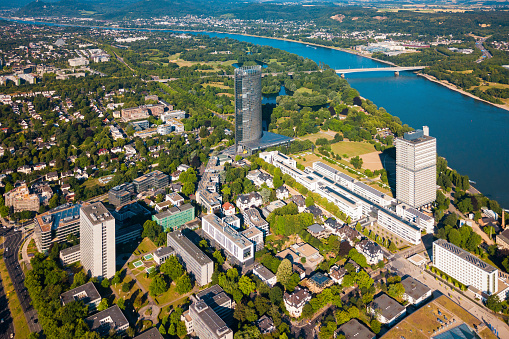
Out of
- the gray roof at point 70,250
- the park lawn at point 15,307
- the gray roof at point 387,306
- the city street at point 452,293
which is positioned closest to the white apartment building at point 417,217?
the city street at point 452,293

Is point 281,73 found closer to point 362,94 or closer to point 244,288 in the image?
point 362,94

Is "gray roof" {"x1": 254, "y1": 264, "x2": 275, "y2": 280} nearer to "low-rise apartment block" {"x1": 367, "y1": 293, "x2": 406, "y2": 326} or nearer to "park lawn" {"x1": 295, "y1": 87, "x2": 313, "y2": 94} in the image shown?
"low-rise apartment block" {"x1": 367, "y1": 293, "x2": 406, "y2": 326}

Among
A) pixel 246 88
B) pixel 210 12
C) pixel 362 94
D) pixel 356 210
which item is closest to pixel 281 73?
pixel 362 94

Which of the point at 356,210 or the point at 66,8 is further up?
the point at 66,8

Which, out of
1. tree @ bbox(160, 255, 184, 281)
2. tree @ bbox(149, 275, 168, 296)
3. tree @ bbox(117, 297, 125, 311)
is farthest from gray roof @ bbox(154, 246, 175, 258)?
tree @ bbox(117, 297, 125, 311)

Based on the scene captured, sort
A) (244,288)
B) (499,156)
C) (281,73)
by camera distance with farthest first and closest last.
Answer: (281,73)
(499,156)
(244,288)

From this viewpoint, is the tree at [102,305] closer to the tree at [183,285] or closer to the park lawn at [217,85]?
the tree at [183,285]
